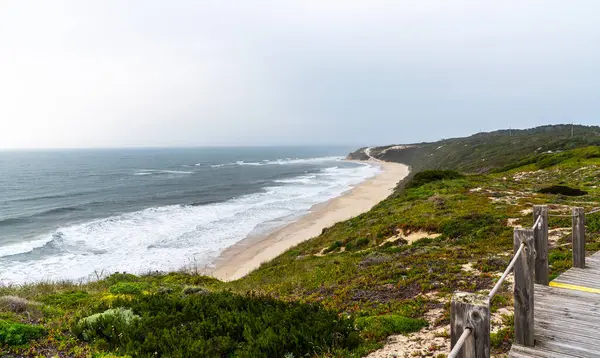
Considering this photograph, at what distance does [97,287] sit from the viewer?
43.9 ft

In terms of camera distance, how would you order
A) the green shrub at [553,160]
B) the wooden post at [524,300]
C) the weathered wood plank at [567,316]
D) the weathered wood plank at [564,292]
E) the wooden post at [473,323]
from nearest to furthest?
the wooden post at [473,323]
the wooden post at [524,300]
the weathered wood plank at [567,316]
the weathered wood plank at [564,292]
the green shrub at [553,160]

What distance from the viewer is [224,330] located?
23.0ft

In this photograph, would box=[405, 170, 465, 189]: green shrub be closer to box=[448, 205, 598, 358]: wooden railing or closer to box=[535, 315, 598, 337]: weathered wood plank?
box=[448, 205, 598, 358]: wooden railing

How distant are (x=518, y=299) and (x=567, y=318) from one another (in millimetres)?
1517

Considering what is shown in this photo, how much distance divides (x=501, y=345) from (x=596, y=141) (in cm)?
8040

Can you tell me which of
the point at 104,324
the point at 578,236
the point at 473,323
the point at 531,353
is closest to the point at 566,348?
the point at 531,353

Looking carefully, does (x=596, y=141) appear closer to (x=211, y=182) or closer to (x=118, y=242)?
(x=211, y=182)

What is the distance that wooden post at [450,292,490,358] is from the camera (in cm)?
297

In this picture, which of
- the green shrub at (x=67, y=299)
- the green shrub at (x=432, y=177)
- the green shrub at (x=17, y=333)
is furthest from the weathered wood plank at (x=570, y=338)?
the green shrub at (x=432, y=177)

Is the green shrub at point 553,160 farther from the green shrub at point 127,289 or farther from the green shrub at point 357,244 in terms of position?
the green shrub at point 127,289

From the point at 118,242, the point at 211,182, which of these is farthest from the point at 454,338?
the point at 211,182

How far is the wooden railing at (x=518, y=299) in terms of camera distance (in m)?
2.99

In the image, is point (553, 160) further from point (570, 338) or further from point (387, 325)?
point (570, 338)

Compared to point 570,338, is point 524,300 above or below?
above
